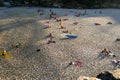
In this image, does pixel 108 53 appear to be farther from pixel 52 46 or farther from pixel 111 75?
pixel 111 75

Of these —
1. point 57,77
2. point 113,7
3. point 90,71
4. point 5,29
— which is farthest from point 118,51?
point 113,7

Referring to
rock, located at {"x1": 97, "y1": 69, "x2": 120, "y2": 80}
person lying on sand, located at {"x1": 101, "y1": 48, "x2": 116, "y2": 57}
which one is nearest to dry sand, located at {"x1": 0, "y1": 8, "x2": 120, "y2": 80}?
person lying on sand, located at {"x1": 101, "y1": 48, "x2": 116, "y2": 57}

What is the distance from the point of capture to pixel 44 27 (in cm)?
1850

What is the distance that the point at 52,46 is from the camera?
1539 centimetres

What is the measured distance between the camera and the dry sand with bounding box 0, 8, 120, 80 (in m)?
12.6

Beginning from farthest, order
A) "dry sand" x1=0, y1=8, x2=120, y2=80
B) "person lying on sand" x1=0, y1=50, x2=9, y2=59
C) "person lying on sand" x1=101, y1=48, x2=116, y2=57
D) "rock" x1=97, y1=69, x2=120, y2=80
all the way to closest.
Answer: "person lying on sand" x1=101, y1=48, x2=116, y2=57
"person lying on sand" x1=0, y1=50, x2=9, y2=59
"dry sand" x1=0, y1=8, x2=120, y2=80
"rock" x1=97, y1=69, x2=120, y2=80

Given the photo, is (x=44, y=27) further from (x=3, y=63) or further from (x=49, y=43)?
(x=3, y=63)

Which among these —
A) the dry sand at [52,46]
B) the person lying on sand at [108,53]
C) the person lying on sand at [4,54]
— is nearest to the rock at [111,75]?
the dry sand at [52,46]

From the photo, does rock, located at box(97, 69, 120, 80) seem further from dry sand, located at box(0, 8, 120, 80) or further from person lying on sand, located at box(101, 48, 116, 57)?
person lying on sand, located at box(101, 48, 116, 57)

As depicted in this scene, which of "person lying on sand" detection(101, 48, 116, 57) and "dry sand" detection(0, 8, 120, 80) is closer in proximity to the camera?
"dry sand" detection(0, 8, 120, 80)

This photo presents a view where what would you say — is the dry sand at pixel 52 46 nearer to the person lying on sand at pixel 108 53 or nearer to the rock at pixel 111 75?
the person lying on sand at pixel 108 53

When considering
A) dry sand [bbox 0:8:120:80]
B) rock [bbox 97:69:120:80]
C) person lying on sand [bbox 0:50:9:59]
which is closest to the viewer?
rock [bbox 97:69:120:80]

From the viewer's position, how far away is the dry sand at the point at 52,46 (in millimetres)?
12625

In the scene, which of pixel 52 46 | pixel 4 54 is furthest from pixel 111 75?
pixel 4 54
